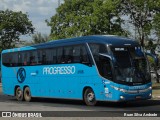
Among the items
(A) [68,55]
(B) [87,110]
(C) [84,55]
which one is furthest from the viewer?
(A) [68,55]

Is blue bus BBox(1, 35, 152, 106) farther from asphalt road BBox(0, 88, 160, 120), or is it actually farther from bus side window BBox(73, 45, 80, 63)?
asphalt road BBox(0, 88, 160, 120)

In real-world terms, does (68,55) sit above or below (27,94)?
above

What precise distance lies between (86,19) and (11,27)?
23.8 meters

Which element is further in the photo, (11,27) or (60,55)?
(11,27)

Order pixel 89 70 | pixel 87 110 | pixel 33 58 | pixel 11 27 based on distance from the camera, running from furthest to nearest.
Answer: pixel 11 27 < pixel 33 58 < pixel 89 70 < pixel 87 110

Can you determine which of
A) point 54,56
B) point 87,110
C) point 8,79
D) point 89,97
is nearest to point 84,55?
point 89,97

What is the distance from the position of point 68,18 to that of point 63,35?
1697mm

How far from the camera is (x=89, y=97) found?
2267 cm

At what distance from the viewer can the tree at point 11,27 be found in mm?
58719

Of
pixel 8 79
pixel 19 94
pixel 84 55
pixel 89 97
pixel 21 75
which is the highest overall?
pixel 84 55

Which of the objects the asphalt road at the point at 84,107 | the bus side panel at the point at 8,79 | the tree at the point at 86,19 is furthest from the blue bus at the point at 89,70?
the tree at the point at 86,19

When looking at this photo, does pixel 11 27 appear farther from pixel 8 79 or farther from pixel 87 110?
pixel 87 110

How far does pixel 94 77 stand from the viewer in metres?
22.1

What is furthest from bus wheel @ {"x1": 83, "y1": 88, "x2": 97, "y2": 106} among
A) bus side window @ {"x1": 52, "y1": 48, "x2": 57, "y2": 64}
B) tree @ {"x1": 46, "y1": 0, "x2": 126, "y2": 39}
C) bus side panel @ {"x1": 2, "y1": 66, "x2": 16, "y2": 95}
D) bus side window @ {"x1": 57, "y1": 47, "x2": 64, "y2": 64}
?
tree @ {"x1": 46, "y1": 0, "x2": 126, "y2": 39}
